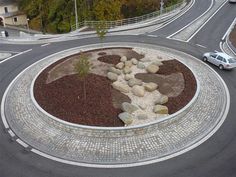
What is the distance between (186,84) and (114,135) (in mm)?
8493

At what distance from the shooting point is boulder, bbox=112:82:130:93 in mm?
22806

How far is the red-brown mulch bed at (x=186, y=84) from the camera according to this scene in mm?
21031

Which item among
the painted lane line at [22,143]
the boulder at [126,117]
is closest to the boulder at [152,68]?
the boulder at [126,117]

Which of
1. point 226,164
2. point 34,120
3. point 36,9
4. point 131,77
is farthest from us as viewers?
point 36,9

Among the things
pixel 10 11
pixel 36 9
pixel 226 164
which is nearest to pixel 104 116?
pixel 226 164

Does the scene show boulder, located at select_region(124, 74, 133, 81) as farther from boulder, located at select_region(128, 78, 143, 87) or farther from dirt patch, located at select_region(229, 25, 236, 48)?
dirt patch, located at select_region(229, 25, 236, 48)

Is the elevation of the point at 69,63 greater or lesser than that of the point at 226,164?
greater

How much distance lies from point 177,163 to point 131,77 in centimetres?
993

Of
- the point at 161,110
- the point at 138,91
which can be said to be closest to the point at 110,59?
the point at 138,91

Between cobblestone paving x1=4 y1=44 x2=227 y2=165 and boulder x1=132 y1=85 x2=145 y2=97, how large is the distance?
3.60 meters

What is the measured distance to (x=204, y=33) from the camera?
37.0 metres

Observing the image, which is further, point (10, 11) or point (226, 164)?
point (10, 11)

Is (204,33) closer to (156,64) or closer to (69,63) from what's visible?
(156,64)

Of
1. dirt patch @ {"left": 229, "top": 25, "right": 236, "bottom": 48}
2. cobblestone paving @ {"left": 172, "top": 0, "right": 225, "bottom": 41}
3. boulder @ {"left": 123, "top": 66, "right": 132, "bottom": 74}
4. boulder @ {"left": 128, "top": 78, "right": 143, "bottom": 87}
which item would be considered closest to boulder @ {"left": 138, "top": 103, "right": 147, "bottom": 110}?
boulder @ {"left": 128, "top": 78, "right": 143, "bottom": 87}
